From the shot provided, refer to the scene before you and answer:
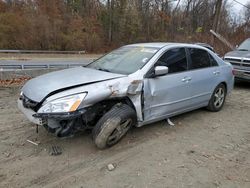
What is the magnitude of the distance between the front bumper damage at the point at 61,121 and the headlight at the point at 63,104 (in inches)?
2.2

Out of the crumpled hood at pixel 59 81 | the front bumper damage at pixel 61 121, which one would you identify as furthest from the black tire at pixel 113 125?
the crumpled hood at pixel 59 81

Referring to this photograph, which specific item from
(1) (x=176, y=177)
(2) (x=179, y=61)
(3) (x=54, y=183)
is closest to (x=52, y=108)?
(3) (x=54, y=183)

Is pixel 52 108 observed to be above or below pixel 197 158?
above

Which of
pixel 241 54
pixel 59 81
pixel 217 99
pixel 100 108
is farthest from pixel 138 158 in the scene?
pixel 241 54

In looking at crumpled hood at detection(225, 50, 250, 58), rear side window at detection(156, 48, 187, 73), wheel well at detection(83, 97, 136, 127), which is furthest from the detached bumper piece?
crumpled hood at detection(225, 50, 250, 58)

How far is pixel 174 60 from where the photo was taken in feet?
17.3

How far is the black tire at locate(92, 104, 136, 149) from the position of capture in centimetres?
407

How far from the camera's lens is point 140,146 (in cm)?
445

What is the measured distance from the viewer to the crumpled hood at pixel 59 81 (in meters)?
4.04

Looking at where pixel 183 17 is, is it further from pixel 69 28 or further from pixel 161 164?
pixel 161 164

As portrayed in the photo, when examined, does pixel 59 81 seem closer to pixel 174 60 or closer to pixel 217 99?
pixel 174 60

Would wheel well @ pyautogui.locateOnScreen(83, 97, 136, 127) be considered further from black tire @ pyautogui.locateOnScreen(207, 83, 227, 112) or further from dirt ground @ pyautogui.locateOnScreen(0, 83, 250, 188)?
black tire @ pyautogui.locateOnScreen(207, 83, 227, 112)

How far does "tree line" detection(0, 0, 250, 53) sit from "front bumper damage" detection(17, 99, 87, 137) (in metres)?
24.1

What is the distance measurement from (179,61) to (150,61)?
32.6 inches
